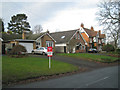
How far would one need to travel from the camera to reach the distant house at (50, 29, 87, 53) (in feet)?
114

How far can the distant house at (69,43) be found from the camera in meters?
34.7

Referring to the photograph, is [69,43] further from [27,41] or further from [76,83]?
[76,83]

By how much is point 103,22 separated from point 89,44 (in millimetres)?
25187

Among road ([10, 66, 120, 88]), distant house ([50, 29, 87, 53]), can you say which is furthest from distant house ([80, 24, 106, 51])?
road ([10, 66, 120, 88])

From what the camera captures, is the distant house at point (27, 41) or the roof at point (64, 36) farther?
the roof at point (64, 36)

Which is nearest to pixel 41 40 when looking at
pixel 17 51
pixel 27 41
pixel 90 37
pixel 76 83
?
pixel 27 41

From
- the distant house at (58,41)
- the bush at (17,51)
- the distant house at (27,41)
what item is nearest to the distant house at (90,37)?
the distant house at (58,41)

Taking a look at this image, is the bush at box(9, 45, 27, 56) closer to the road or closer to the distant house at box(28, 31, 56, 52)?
Result: the distant house at box(28, 31, 56, 52)

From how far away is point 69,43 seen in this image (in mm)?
34562

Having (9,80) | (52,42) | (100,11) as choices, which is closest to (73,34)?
(52,42)

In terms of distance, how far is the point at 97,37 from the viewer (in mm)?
53906

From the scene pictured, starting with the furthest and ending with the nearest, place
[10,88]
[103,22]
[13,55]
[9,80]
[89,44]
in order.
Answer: [89,44], [103,22], [13,55], [9,80], [10,88]

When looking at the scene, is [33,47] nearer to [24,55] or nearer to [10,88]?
[24,55]

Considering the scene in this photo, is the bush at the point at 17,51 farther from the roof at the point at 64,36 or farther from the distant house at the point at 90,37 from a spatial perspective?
the distant house at the point at 90,37
